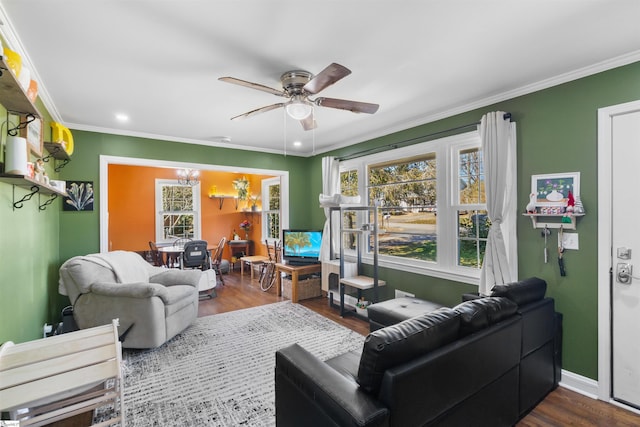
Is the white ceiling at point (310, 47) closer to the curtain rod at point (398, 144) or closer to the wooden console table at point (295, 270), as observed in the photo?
the curtain rod at point (398, 144)

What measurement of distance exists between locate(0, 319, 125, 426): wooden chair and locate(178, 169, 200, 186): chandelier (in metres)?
5.26

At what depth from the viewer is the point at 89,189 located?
382 centimetres

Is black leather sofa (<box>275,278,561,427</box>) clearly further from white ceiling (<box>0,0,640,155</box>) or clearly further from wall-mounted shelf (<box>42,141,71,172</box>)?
wall-mounted shelf (<box>42,141,71,172</box>)

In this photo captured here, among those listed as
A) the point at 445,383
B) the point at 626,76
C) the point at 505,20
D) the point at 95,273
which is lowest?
the point at 445,383

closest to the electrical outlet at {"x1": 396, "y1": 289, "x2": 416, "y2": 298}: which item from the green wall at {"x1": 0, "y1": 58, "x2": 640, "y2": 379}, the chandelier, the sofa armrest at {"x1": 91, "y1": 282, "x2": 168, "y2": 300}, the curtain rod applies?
the green wall at {"x1": 0, "y1": 58, "x2": 640, "y2": 379}

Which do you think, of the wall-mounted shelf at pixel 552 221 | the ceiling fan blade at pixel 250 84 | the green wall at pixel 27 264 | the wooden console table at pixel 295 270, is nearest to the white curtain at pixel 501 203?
the wall-mounted shelf at pixel 552 221

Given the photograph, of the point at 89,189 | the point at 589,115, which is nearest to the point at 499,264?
the point at 589,115

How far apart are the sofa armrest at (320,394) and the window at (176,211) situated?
6229 millimetres

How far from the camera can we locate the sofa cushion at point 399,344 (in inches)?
51.7

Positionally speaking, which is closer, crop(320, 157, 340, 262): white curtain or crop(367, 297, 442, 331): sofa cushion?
crop(367, 297, 442, 331): sofa cushion

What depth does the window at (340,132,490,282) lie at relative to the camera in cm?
328

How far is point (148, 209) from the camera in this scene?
676 centimetres

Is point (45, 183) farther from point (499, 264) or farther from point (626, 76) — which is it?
point (626, 76)

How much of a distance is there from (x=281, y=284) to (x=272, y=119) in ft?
9.40
